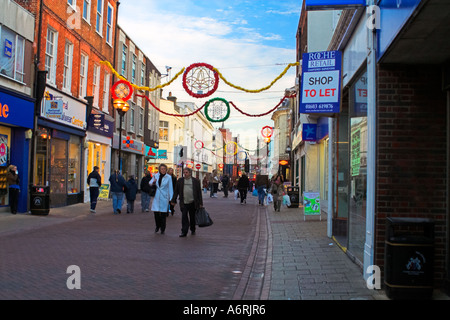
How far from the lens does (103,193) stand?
2334cm

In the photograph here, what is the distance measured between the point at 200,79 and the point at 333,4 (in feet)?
27.5

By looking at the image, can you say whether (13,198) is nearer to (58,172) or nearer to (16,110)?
(16,110)

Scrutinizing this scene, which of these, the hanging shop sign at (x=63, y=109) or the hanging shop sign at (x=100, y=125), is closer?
the hanging shop sign at (x=63, y=109)

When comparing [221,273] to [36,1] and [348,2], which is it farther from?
[36,1]

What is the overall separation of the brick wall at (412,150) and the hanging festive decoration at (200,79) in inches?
357

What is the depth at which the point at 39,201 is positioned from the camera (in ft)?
52.0

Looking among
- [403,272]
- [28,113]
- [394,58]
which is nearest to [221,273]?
[403,272]

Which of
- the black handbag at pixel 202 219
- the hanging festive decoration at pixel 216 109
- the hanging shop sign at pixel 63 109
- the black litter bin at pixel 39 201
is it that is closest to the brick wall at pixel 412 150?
the black handbag at pixel 202 219

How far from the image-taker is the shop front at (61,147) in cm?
1823

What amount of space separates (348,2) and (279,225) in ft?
28.6

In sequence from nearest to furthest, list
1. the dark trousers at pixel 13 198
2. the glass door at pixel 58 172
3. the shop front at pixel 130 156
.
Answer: the dark trousers at pixel 13 198
the glass door at pixel 58 172
the shop front at pixel 130 156

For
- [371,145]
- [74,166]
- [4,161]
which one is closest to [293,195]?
[74,166]

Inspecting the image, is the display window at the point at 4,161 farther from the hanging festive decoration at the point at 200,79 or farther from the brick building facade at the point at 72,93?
the hanging festive decoration at the point at 200,79

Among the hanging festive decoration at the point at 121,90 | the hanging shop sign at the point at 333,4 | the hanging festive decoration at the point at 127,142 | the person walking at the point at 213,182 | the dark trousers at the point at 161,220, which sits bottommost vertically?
the dark trousers at the point at 161,220
